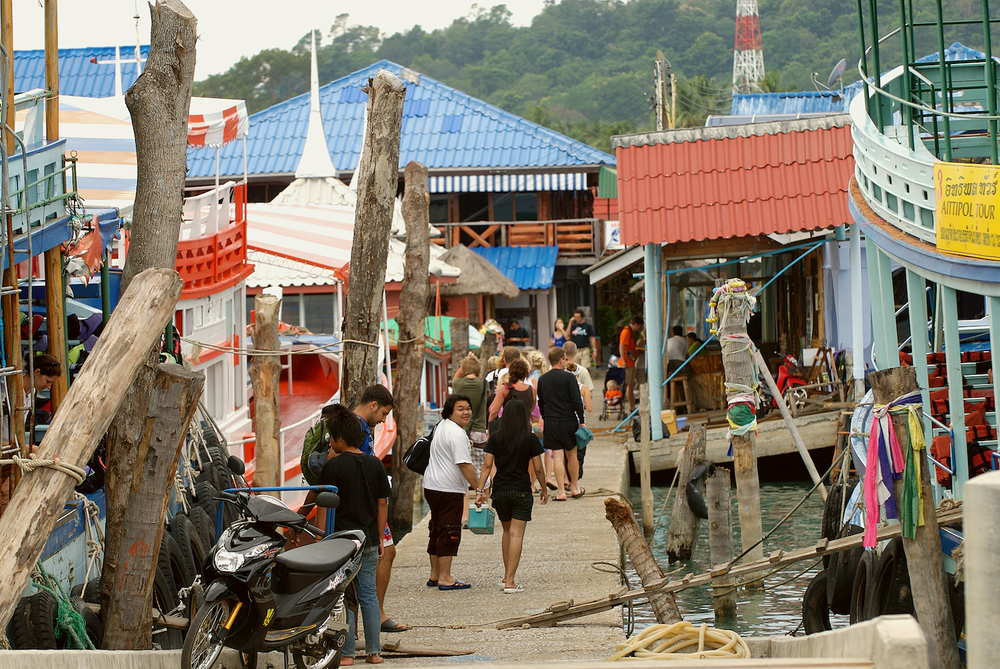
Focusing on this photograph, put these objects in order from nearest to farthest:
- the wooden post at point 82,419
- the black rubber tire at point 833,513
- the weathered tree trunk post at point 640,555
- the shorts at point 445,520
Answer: the wooden post at point 82,419 → the weathered tree trunk post at point 640,555 → the shorts at point 445,520 → the black rubber tire at point 833,513

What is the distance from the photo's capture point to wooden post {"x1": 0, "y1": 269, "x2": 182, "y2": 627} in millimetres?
4402

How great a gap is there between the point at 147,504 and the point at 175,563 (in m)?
2.04

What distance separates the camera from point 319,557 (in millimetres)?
5773

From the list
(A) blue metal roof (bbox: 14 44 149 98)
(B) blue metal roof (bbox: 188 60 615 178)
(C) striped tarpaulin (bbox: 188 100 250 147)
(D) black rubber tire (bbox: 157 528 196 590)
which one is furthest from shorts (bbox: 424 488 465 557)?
(A) blue metal roof (bbox: 14 44 149 98)

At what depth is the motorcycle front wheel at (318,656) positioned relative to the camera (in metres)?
6.00

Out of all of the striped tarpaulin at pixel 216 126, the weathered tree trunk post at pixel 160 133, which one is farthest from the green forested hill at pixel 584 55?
the weathered tree trunk post at pixel 160 133

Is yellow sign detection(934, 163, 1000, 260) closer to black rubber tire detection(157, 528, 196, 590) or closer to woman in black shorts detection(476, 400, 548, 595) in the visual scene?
woman in black shorts detection(476, 400, 548, 595)

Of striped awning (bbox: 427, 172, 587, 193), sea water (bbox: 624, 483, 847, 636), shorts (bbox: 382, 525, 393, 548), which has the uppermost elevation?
striped awning (bbox: 427, 172, 587, 193)

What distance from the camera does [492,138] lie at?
31.7 meters

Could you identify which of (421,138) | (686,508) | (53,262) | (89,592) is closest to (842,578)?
(686,508)

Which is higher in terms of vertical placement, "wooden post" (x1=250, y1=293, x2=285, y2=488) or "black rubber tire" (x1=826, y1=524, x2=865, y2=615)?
"wooden post" (x1=250, y1=293, x2=285, y2=488)

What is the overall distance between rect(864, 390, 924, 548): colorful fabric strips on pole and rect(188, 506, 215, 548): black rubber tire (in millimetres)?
4989

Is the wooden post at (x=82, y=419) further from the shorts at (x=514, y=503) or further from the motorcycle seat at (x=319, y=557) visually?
the shorts at (x=514, y=503)

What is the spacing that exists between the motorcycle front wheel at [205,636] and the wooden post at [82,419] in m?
0.89
